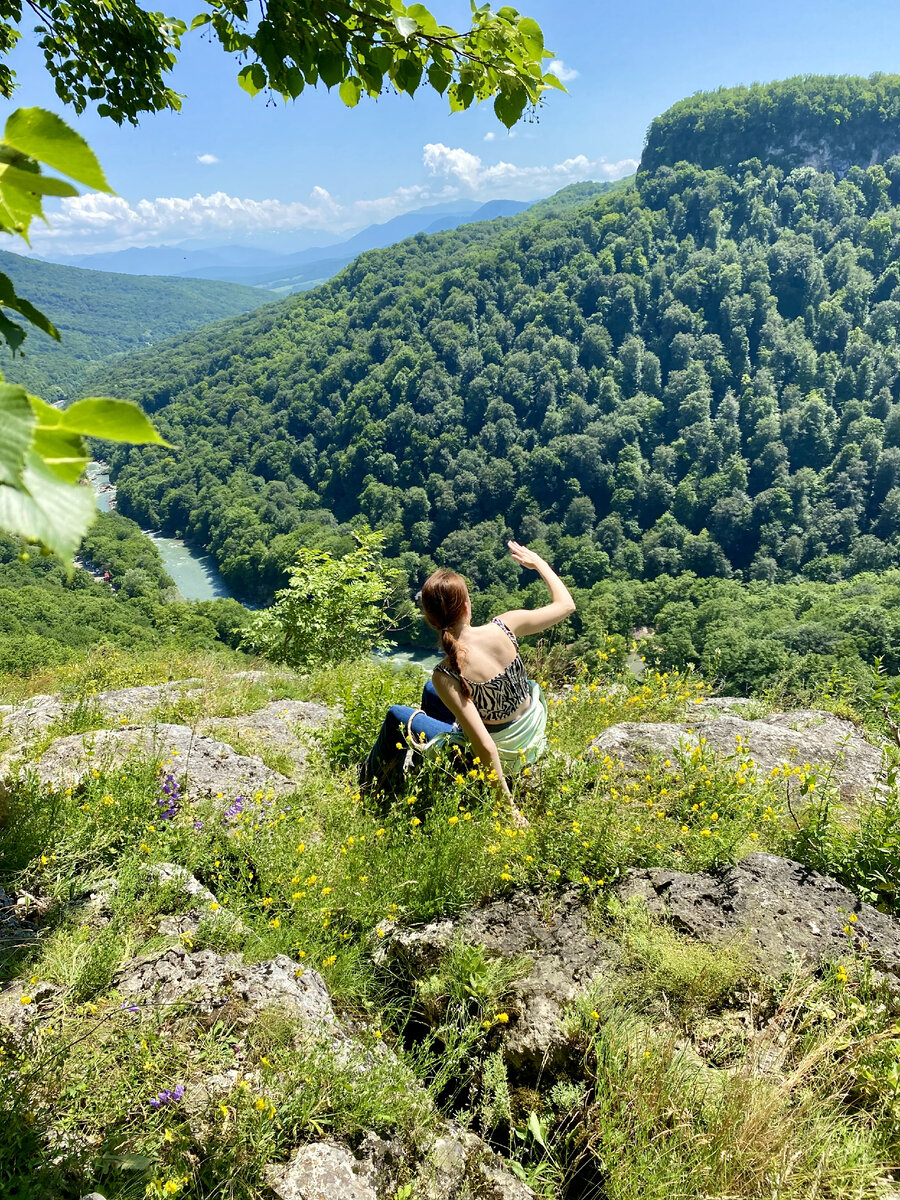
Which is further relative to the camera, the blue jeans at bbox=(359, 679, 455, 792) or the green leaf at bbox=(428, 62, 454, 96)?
the blue jeans at bbox=(359, 679, 455, 792)

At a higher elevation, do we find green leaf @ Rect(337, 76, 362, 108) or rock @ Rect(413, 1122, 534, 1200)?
green leaf @ Rect(337, 76, 362, 108)

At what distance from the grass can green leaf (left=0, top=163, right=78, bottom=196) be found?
2.09 metres

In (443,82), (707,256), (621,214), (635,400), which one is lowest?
(635,400)

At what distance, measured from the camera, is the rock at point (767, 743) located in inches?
157

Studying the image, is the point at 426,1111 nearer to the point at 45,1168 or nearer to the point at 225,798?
the point at 45,1168

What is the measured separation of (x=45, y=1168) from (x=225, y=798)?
1.94 meters

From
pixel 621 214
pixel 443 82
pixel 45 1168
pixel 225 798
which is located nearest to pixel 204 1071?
pixel 45 1168

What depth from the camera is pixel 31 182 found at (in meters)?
0.64

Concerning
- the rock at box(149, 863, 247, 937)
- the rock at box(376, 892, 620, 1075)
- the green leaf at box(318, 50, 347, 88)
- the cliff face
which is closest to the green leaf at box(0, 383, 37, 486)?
the green leaf at box(318, 50, 347, 88)

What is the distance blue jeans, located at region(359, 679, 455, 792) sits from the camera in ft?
11.5

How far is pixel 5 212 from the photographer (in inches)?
25.8

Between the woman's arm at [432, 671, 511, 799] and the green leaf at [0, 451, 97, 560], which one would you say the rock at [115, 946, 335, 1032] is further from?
the green leaf at [0, 451, 97, 560]

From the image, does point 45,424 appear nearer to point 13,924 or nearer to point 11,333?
point 11,333

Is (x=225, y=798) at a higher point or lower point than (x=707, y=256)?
lower
